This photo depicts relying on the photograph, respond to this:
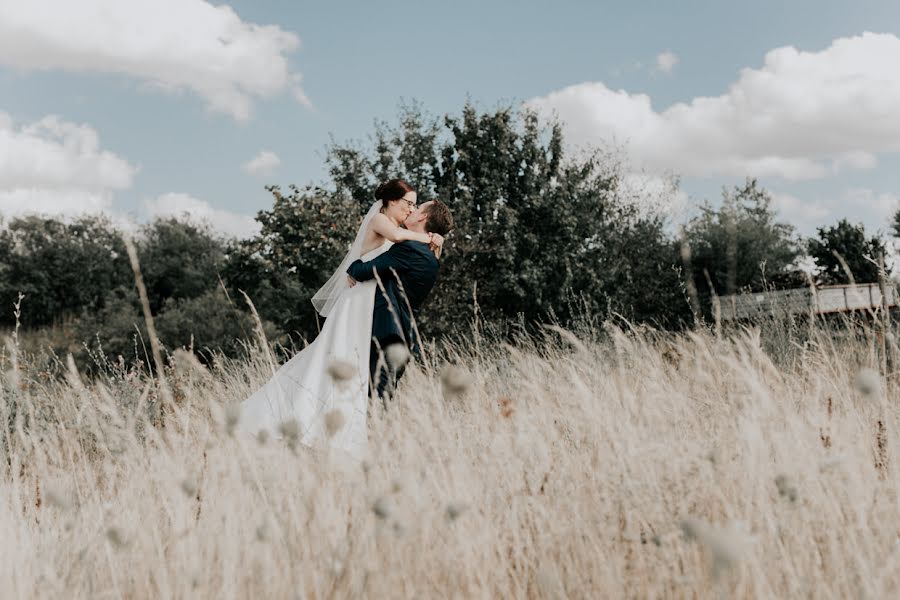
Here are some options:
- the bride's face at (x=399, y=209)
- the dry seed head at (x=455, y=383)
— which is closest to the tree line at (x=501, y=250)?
the bride's face at (x=399, y=209)

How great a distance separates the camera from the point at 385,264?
14.7 ft

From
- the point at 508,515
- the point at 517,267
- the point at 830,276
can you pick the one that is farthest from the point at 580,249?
the point at 508,515

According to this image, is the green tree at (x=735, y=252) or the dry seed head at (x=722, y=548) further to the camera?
the green tree at (x=735, y=252)

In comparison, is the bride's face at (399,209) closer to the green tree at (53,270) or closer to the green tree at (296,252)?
the green tree at (296,252)

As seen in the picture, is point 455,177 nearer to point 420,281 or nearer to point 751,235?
point 751,235

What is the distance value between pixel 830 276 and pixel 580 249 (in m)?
8.29

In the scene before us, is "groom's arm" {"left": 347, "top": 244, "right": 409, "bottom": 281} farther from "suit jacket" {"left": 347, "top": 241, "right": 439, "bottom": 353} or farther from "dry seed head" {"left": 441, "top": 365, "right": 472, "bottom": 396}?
"dry seed head" {"left": 441, "top": 365, "right": 472, "bottom": 396}

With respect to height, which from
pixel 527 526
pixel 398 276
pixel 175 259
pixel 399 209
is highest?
pixel 175 259

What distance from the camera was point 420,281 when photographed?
454 centimetres

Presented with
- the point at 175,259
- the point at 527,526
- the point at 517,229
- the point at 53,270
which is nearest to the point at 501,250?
the point at 517,229

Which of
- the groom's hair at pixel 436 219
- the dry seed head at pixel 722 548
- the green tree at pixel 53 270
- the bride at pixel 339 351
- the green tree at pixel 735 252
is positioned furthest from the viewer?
the green tree at pixel 53 270

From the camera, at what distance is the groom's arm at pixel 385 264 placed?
447cm

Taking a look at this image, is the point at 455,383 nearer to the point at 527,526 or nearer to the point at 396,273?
the point at 527,526

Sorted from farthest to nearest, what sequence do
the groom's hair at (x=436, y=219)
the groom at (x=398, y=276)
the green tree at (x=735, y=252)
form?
the green tree at (x=735, y=252) → the groom's hair at (x=436, y=219) → the groom at (x=398, y=276)
